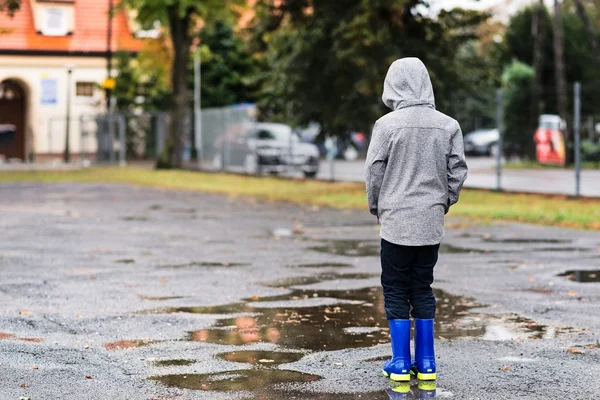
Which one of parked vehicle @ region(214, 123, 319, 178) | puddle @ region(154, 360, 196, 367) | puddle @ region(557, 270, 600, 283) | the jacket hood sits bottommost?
puddle @ region(154, 360, 196, 367)

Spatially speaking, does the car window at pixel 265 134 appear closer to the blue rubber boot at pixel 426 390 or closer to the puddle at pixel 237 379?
the puddle at pixel 237 379

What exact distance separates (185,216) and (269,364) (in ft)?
42.7

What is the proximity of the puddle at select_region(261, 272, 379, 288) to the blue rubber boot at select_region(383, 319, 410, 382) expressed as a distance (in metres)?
4.07

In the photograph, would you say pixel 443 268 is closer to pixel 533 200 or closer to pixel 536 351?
pixel 536 351

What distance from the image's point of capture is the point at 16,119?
59969 mm

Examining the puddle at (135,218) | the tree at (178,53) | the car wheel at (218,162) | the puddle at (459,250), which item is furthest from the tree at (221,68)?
the puddle at (459,250)

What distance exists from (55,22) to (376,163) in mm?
57097

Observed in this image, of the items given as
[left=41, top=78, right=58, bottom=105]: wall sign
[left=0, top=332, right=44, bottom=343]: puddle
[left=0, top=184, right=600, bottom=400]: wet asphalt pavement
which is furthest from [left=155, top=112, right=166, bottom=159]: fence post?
[left=0, top=332, right=44, bottom=343]: puddle

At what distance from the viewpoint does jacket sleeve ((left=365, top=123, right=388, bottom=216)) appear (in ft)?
20.7

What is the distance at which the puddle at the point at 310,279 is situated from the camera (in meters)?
10.5

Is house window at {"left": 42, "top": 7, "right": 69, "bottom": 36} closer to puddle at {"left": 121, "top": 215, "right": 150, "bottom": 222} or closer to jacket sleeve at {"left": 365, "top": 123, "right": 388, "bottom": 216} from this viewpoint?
puddle at {"left": 121, "top": 215, "right": 150, "bottom": 222}

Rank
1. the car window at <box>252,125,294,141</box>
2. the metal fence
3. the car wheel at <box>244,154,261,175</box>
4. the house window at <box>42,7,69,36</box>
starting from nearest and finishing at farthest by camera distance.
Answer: the car window at <box>252,125,294,141</box> < the car wheel at <box>244,154,261,175</box> < the metal fence < the house window at <box>42,7,69,36</box>

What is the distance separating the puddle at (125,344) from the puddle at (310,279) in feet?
9.57

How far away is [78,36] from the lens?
61.4 m
